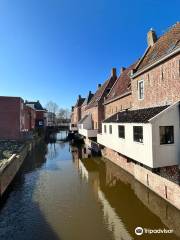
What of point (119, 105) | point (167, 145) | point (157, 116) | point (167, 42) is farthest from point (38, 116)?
point (167, 145)

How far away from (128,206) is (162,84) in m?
7.62

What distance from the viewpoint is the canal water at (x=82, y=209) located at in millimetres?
11078

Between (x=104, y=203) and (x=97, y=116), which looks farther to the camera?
(x=97, y=116)

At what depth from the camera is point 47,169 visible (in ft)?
83.7

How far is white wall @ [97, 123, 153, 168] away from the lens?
41.9ft

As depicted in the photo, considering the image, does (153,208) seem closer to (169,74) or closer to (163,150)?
(163,150)

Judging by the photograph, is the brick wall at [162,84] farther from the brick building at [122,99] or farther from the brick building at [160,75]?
the brick building at [122,99]

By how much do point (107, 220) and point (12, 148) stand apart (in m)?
21.0

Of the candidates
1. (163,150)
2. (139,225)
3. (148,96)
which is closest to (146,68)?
(148,96)

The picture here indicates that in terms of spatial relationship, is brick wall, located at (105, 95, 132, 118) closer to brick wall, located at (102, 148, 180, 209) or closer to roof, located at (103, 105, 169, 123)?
brick wall, located at (102, 148, 180, 209)

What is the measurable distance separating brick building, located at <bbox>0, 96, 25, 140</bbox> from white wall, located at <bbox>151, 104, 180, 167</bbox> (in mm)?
29878

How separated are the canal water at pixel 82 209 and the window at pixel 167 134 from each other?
3.48m

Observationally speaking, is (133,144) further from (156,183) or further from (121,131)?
(121,131)

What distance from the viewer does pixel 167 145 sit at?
12656 mm
